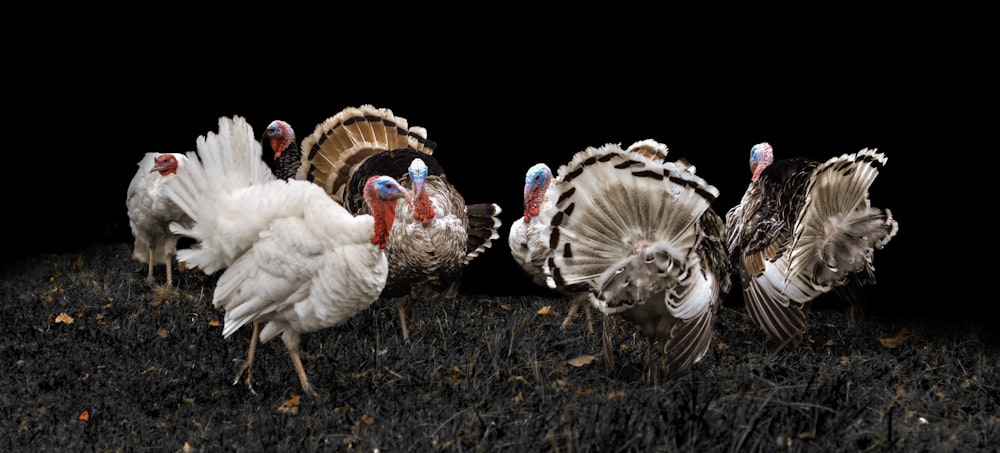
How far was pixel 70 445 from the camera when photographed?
15.2 feet

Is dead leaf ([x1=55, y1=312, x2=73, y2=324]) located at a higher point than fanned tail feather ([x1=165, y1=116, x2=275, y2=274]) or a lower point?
lower

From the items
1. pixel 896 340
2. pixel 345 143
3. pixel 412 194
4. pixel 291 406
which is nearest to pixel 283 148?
pixel 345 143

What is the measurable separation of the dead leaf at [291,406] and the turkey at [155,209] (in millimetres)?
2874

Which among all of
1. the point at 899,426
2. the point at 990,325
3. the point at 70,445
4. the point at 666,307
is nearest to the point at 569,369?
the point at 666,307

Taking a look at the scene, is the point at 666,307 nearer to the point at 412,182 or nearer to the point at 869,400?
the point at 869,400

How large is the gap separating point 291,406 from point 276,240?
35.2 inches

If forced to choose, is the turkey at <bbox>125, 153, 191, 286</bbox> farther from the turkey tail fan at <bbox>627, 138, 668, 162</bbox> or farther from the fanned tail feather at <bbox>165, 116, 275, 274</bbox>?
the turkey tail fan at <bbox>627, 138, 668, 162</bbox>

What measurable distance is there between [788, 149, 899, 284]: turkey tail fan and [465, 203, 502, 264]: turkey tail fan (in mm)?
2382

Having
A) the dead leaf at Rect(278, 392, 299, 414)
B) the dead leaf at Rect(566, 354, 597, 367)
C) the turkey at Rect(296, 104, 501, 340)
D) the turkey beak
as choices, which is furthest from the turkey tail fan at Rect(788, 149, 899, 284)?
the dead leaf at Rect(278, 392, 299, 414)

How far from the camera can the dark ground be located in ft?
13.7

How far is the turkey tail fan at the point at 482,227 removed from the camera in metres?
7.23

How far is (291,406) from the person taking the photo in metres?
5.00

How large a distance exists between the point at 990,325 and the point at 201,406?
5.47 m

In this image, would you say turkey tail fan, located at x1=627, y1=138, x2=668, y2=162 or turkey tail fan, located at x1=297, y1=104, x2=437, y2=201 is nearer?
turkey tail fan, located at x1=627, y1=138, x2=668, y2=162
